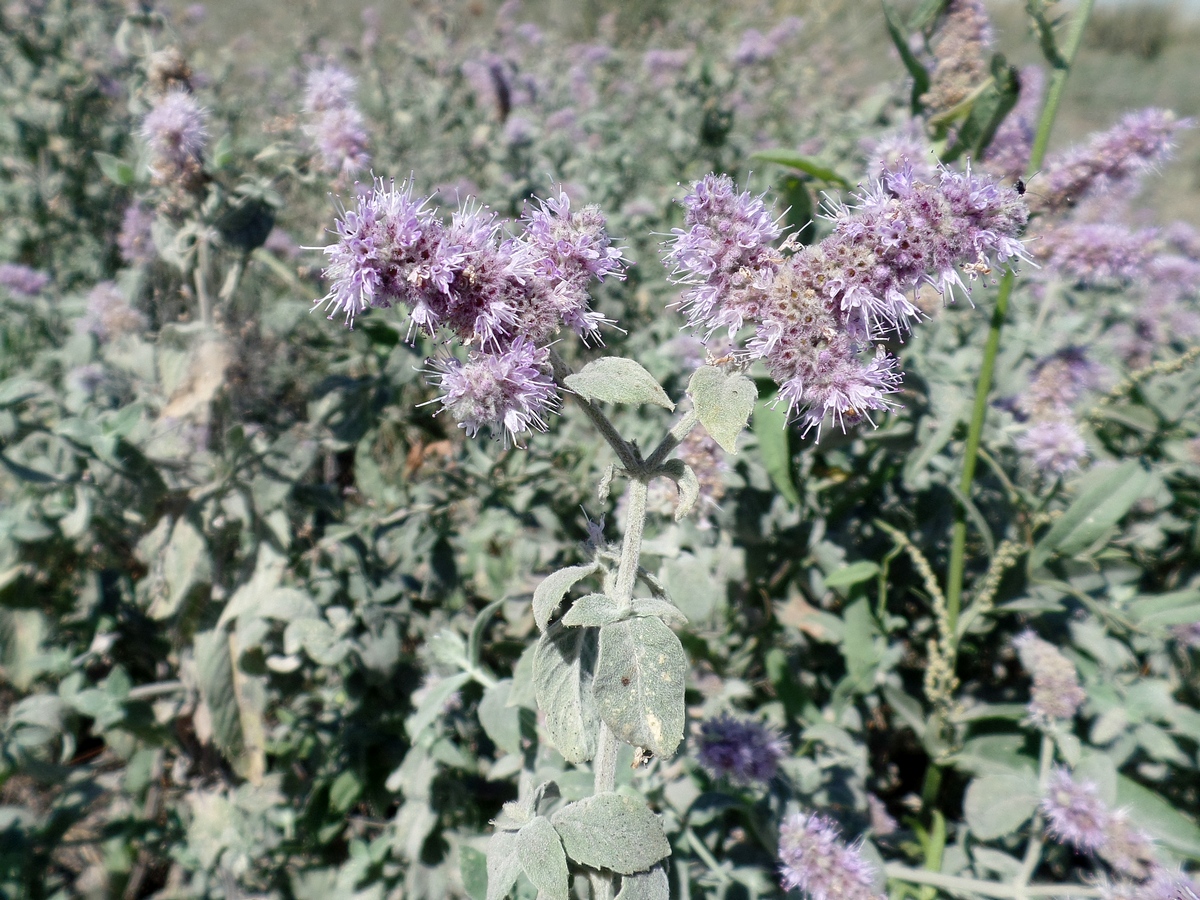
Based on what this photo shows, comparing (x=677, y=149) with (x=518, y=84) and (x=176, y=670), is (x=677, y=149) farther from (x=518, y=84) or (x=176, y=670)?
(x=176, y=670)

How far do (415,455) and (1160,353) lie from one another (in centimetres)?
293

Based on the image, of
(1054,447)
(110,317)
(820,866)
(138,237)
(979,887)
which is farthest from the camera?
(138,237)

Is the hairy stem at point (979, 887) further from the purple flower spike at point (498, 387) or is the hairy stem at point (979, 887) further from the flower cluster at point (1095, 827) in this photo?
the purple flower spike at point (498, 387)

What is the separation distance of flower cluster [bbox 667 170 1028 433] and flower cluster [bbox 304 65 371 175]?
1.35 m

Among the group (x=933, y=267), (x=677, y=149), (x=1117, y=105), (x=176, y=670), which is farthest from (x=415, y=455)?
(x=1117, y=105)

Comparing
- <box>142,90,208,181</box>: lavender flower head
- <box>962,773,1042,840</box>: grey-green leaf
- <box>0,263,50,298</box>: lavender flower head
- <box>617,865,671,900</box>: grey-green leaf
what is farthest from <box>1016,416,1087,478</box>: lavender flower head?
<box>0,263,50,298</box>: lavender flower head

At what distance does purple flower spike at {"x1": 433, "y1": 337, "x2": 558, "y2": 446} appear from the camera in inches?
41.8

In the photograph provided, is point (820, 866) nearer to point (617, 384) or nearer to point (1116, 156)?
point (617, 384)

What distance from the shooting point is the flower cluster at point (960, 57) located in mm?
1956

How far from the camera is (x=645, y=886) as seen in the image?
113cm

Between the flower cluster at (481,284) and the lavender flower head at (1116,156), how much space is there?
1481 mm

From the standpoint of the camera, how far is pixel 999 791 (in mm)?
1950

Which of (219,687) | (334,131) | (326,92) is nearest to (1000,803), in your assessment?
(219,687)

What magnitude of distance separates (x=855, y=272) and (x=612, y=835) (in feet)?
2.79
